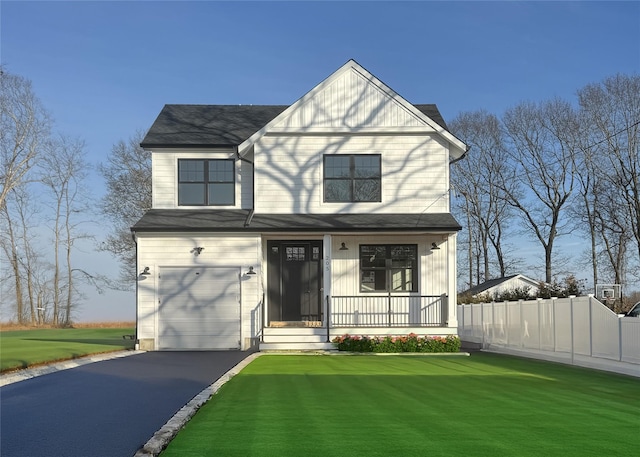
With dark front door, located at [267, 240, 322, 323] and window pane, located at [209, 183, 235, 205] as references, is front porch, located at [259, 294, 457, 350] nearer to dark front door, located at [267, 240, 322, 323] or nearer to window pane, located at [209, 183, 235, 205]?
dark front door, located at [267, 240, 322, 323]

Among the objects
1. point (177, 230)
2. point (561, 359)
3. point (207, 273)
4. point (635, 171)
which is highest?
A: point (635, 171)

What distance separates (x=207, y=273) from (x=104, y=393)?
9669mm

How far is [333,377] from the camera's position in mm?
12656

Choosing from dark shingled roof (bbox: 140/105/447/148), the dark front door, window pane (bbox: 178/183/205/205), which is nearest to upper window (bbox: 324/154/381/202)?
the dark front door

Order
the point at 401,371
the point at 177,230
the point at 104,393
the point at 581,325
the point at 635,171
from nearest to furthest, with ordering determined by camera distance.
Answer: the point at 104,393, the point at 401,371, the point at 581,325, the point at 177,230, the point at 635,171

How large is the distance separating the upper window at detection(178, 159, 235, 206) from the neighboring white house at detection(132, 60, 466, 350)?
34 millimetres

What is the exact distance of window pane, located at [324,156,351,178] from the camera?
21.1 meters

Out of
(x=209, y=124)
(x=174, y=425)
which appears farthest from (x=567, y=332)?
(x=209, y=124)

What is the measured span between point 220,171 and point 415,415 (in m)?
15.2

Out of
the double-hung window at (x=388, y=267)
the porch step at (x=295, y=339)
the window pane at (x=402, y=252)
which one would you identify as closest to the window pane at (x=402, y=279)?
the double-hung window at (x=388, y=267)

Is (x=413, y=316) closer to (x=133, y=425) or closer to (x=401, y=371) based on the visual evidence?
(x=401, y=371)

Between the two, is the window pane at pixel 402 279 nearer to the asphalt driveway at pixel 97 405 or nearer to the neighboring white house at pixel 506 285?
the asphalt driveway at pixel 97 405

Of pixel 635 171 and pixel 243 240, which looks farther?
pixel 635 171

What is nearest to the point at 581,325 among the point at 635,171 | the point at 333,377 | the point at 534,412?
the point at 333,377
